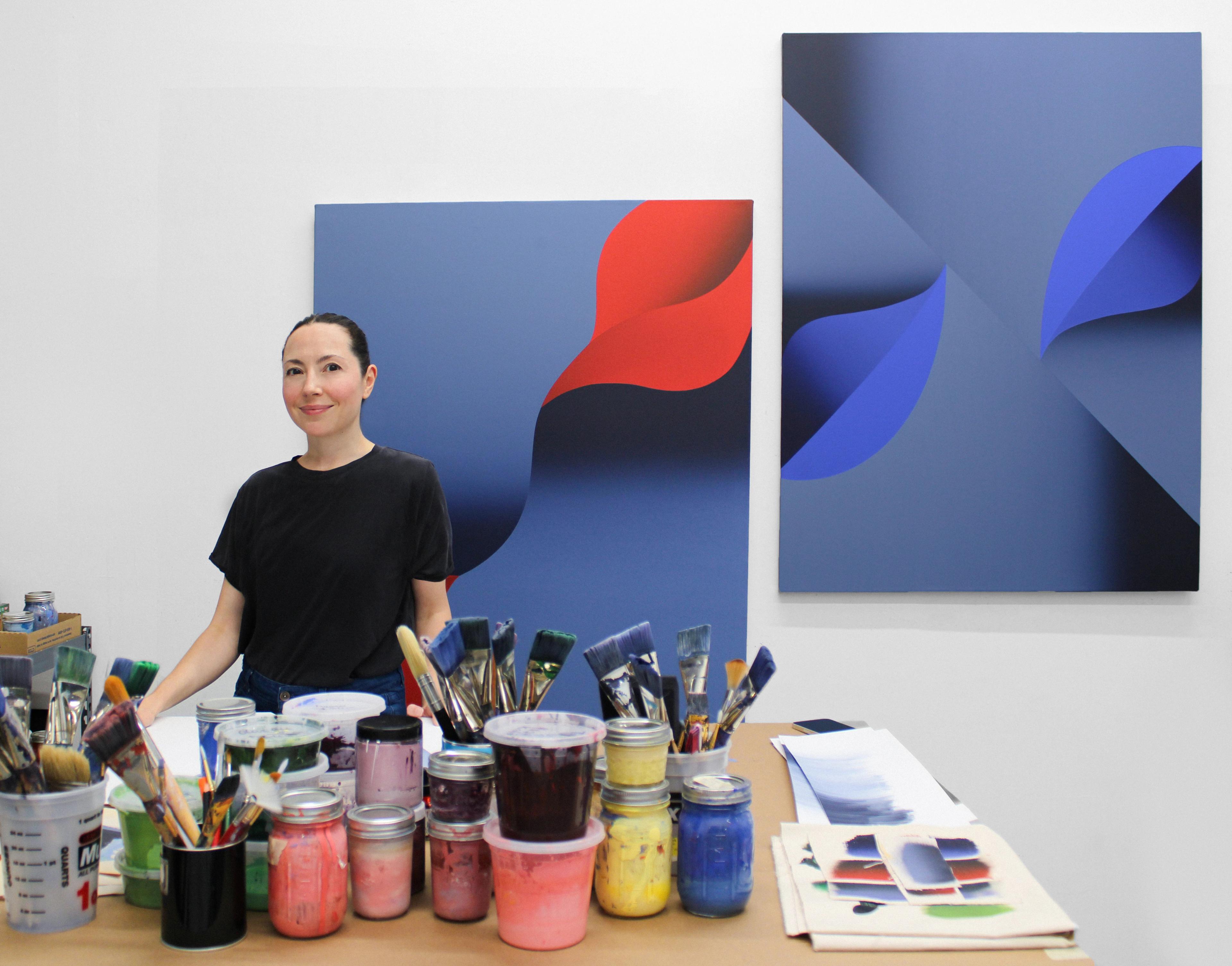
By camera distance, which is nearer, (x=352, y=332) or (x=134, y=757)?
(x=134, y=757)

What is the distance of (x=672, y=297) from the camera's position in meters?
2.30

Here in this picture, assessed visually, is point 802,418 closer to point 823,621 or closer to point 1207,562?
point 823,621

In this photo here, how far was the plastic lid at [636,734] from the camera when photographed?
87 centimetres

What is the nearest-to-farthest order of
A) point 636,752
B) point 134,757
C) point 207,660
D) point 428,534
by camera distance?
point 134,757 < point 636,752 < point 207,660 < point 428,534

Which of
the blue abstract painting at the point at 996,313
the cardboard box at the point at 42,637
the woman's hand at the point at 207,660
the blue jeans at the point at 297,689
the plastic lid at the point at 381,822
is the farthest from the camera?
the blue abstract painting at the point at 996,313

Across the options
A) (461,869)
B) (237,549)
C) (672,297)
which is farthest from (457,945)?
(672,297)

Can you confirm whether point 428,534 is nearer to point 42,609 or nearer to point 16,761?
point 16,761

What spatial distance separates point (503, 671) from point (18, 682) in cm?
49

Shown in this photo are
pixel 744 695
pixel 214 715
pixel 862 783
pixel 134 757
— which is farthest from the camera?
pixel 862 783

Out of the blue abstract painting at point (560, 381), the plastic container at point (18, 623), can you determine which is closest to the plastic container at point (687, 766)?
the blue abstract painting at point (560, 381)

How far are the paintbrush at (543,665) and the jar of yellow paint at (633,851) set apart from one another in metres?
0.13

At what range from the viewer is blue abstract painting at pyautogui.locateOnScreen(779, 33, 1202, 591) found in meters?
2.29

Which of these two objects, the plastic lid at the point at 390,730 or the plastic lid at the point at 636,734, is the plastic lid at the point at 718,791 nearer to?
the plastic lid at the point at 636,734

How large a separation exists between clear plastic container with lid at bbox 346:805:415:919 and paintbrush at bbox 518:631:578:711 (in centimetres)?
17
